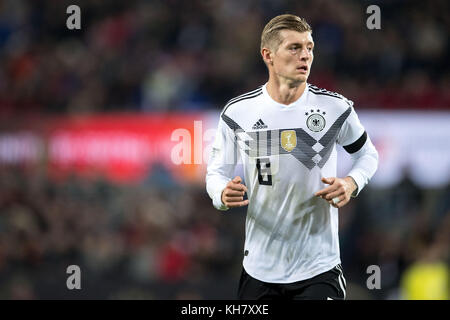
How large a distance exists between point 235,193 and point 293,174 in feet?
1.58

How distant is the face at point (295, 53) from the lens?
18.0 feet

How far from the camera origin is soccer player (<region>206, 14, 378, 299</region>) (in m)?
5.53

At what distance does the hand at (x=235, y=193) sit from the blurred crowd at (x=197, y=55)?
7209mm

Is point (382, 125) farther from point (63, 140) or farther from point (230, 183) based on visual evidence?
point (230, 183)

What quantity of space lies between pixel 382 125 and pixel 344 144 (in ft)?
22.5

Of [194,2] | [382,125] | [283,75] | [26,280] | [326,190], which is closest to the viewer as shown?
[326,190]

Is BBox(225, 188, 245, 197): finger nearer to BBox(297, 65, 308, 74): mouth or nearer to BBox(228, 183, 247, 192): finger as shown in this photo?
BBox(228, 183, 247, 192): finger

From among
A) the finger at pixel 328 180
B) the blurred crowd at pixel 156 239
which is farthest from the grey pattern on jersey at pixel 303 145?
the blurred crowd at pixel 156 239

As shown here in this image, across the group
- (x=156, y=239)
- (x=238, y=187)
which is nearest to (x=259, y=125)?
(x=238, y=187)

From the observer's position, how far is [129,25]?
49.6 feet

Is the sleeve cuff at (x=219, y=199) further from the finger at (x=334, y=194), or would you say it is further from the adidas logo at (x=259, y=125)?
the finger at (x=334, y=194)

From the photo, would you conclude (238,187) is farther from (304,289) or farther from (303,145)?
(304,289)
